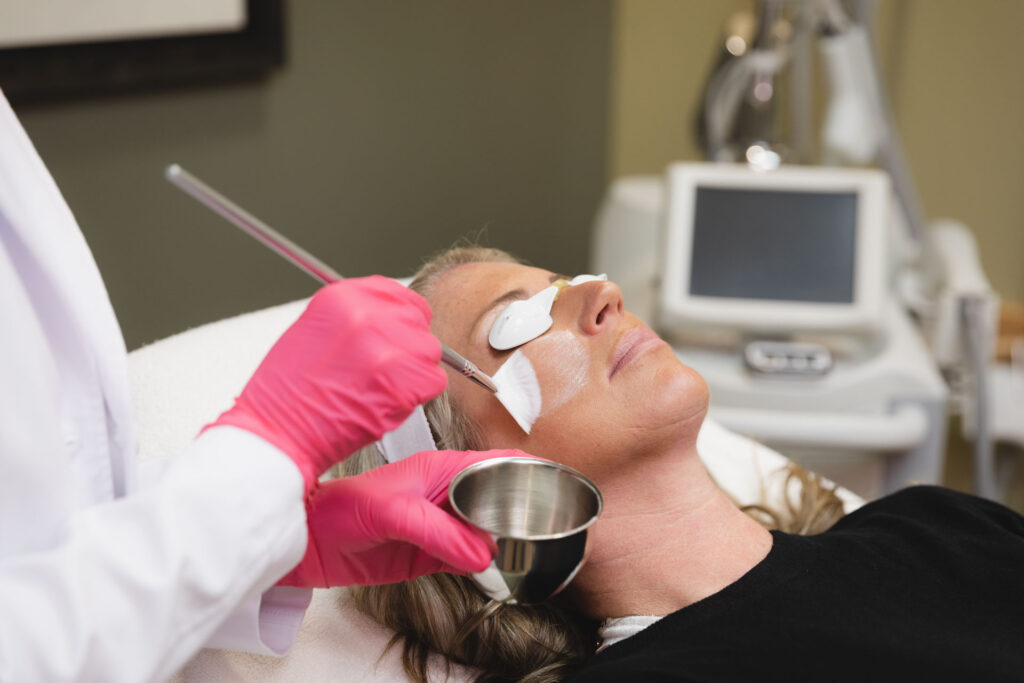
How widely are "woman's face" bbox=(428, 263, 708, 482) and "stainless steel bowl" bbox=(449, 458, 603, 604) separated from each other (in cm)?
18

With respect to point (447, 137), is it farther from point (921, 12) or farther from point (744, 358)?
point (921, 12)

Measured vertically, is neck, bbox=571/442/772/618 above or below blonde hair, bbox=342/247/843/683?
above

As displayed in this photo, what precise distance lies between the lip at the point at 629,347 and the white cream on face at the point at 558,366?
0.03 metres

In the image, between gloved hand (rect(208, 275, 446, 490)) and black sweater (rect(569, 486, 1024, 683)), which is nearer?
gloved hand (rect(208, 275, 446, 490))

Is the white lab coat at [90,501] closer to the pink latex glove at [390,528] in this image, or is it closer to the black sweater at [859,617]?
the pink latex glove at [390,528]

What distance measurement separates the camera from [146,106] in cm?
186

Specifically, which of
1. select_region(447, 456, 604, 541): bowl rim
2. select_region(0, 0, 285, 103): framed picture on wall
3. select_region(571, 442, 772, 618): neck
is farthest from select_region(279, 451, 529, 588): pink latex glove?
select_region(0, 0, 285, 103): framed picture on wall

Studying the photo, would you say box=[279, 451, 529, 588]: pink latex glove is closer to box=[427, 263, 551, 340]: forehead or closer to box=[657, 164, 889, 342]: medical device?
box=[427, 263, 551, 340]: forehead

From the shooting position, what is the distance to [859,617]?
3.51 ft

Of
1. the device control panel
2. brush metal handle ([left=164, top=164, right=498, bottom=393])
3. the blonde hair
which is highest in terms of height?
brush metal handle ([left=164, top=164, right=498, bottom=393])

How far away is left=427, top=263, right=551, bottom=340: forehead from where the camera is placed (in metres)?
1.24

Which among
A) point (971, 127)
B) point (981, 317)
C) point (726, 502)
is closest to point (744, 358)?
point (981, 317)

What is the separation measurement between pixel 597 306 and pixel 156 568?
25.0 inches

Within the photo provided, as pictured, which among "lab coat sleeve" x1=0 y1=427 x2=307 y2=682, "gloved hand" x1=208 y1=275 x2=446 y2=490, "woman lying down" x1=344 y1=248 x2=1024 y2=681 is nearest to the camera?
"lab coat sleeve" x1=0 y1=427 x2=307 y2=682
